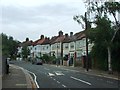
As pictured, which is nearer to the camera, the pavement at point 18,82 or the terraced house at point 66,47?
the pavement at point 18,82

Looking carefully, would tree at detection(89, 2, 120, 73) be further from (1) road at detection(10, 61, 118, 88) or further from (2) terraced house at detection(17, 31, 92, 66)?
(2) terraced house at detection(17, 31, 92, 66)

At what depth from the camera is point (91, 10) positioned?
45.9m

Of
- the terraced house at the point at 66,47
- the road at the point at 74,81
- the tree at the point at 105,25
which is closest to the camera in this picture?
the road at the point at 74,81

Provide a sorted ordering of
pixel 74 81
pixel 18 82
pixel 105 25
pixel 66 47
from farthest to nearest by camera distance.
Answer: pixel 66 47 → pixel 105 25 → pixel 74 81 → pixel 18 82

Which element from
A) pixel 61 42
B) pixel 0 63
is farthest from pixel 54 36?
pixel 0 63

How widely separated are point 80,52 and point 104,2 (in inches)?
2103

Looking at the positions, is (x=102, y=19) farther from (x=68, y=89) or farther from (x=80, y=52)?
(x=80, y=52)

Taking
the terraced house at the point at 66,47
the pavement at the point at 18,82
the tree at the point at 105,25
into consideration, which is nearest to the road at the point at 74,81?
the pavement at the point at 18,82

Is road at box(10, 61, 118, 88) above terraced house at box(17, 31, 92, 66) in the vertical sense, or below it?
below

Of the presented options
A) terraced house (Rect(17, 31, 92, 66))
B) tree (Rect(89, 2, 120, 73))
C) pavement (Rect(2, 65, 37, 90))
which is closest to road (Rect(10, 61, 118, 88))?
pavement (Rect(2, 65, 37, 90))

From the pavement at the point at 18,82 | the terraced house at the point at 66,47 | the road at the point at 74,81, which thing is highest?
the terraced house at the point at 66,47

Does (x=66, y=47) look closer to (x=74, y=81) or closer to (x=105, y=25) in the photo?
(x=105, y=25)

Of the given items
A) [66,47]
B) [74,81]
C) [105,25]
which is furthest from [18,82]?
[66,47]

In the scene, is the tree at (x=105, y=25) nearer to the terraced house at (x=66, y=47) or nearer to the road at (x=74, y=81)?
the road at (x=74, y=81)
